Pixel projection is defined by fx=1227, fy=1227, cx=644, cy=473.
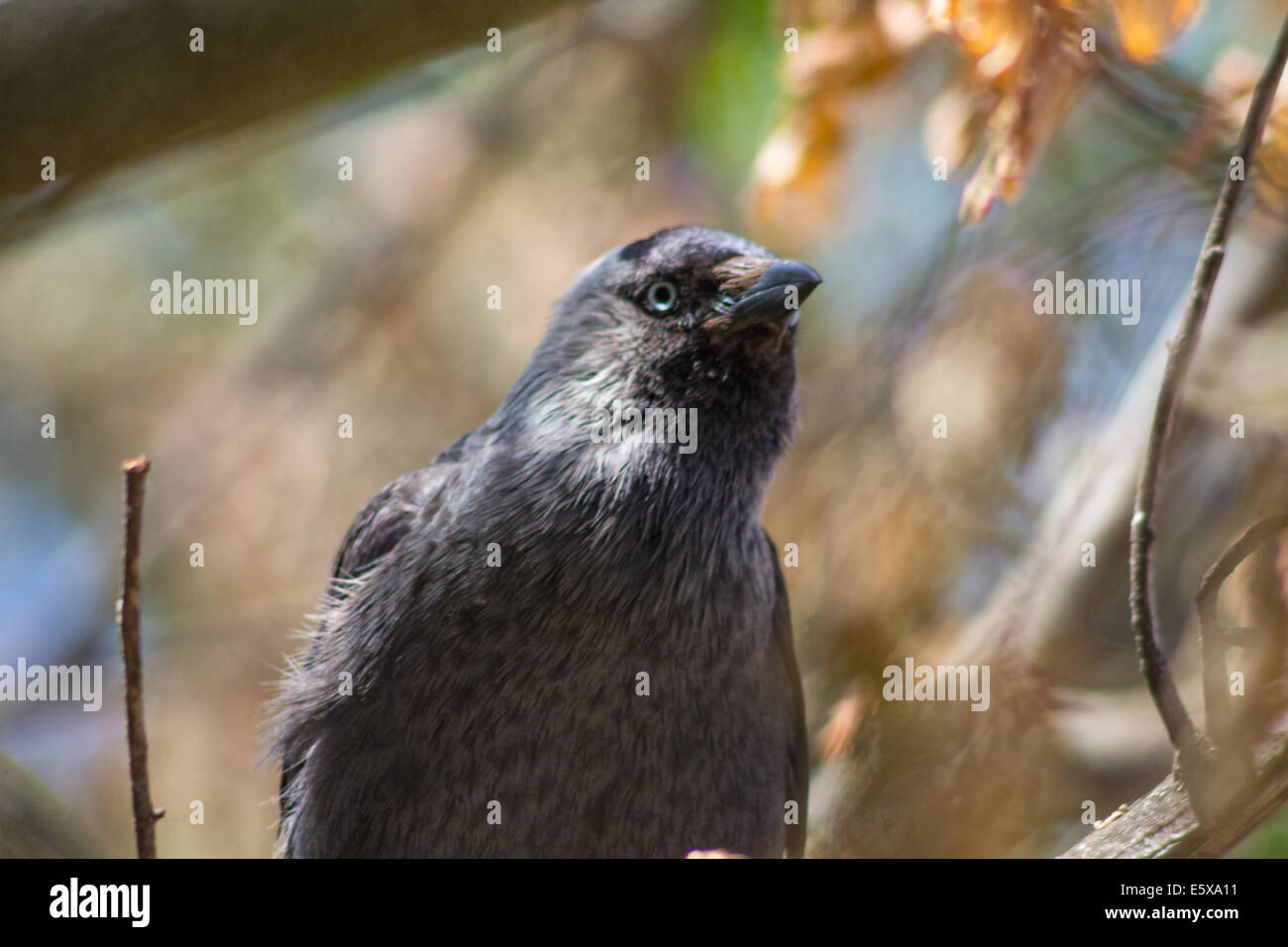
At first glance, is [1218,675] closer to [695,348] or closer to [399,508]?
[695,348]

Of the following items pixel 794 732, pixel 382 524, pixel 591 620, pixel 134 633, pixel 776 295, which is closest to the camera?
pixel 134 633

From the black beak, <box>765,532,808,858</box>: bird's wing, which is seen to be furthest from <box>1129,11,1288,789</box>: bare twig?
<box>765,532,808,858</box>: bird's wing

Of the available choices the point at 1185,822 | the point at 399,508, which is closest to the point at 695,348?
the point at 399,508

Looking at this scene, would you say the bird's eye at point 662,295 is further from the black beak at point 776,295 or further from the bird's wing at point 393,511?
the bird's wing at point 393,511

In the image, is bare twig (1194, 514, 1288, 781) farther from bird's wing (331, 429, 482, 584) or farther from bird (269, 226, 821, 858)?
bird's wing (331, 429, 482, 584)

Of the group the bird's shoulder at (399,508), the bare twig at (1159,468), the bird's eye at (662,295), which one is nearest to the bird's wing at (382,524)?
the bird's shoulder at (399,508)
